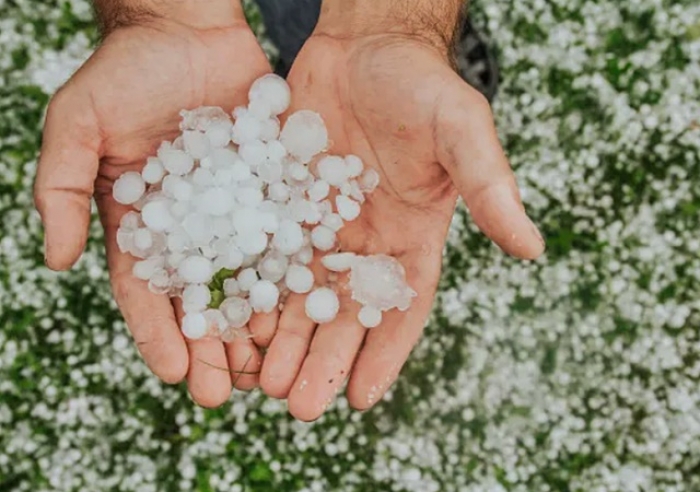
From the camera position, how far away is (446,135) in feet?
6.36

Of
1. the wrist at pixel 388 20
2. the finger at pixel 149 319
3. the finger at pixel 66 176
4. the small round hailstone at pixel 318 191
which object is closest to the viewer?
the finger at pixel 66 176

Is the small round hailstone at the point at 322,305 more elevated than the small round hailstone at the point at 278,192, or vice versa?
the small round hailstone at the point at 278,192

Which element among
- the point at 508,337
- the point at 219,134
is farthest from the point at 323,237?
the point at 508,337

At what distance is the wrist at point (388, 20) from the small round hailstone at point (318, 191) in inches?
16.1

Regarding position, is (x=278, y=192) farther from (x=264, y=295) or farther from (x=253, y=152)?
(x=264, y=295)

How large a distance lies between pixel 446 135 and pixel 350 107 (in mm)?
348

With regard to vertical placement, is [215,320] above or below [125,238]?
below

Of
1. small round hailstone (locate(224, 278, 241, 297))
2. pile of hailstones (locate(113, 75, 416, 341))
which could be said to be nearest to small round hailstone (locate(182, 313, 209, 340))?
pile of hailstones (locate(113, 75, 416, 341))

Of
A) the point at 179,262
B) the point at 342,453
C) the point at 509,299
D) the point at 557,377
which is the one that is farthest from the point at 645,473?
the point at 179,262

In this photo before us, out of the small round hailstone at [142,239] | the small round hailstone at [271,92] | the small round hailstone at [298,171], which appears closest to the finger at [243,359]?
the small round hailstone at [142,239]

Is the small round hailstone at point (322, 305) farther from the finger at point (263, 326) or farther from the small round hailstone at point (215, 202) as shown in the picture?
the small round hailstone at point (215, 202)

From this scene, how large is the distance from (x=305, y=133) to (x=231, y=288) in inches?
16.9

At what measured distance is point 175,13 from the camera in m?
2.29

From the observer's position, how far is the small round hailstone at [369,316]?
82.6 inches
